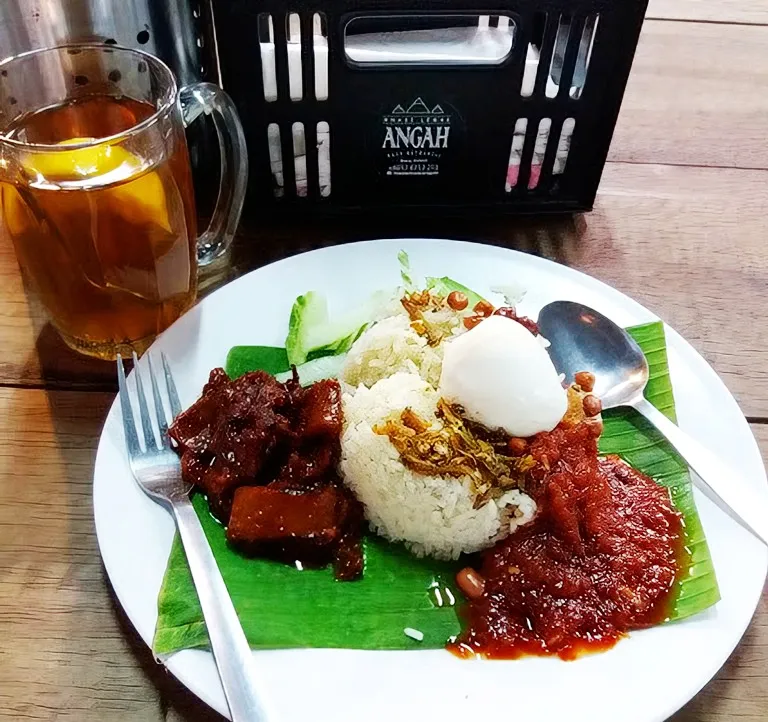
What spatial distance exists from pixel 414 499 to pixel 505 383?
0.19m

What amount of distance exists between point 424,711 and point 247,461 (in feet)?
1.26

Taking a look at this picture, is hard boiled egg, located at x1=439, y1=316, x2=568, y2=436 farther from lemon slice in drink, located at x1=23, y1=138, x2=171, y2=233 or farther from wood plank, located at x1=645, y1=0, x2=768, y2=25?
Result: wood plank, located at x1=645, y1=0, x2=768, y2=25

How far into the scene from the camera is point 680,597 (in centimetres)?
Result: 98

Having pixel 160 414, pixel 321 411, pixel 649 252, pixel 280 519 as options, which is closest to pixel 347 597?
pixel 280 519

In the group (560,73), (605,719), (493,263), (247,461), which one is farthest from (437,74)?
(605,719)

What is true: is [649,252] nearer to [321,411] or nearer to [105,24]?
[321,411]

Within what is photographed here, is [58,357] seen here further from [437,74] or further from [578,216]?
[578,216]

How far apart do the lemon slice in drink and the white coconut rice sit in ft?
1.38

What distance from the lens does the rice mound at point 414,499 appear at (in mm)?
1071

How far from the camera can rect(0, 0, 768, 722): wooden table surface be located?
961 millimetres

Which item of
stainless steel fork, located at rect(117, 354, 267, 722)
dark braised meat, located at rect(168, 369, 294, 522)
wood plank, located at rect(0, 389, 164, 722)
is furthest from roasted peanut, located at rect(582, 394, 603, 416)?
wood plank, located at rect(0, 389, 164, 722)

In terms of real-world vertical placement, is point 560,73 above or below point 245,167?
above

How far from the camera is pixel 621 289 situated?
151 cm

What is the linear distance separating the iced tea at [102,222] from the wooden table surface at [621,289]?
0.35ft
